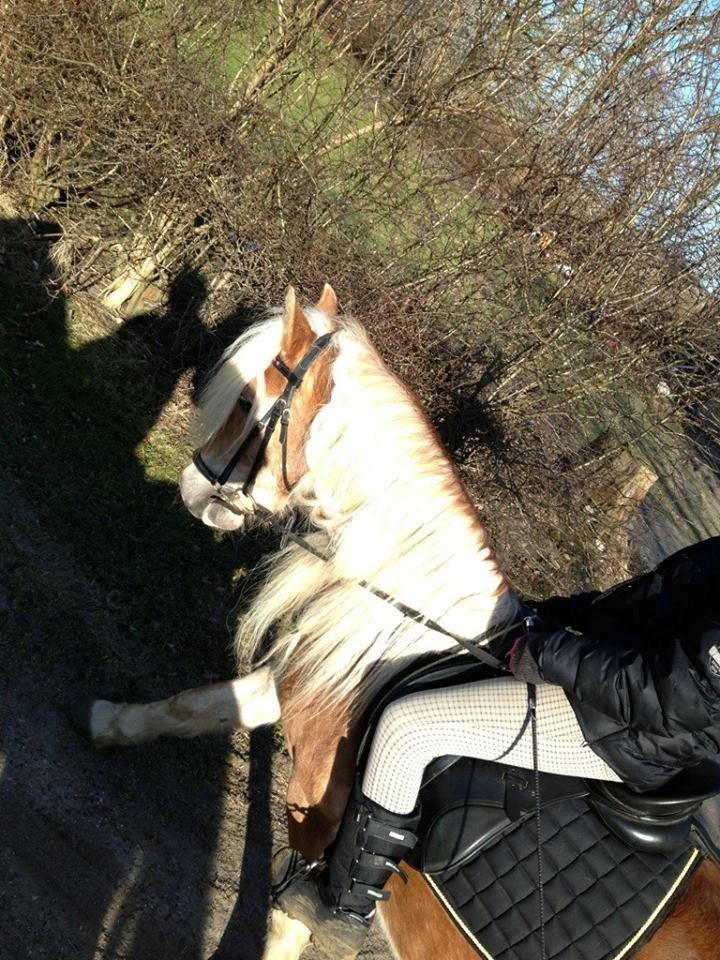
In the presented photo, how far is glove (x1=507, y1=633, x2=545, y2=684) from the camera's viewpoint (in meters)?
2.49

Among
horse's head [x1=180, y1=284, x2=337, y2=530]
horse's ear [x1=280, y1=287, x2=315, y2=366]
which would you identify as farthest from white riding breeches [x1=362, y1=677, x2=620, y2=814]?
horse's ear [x1=280, y1=287, x2=315, y2=366]

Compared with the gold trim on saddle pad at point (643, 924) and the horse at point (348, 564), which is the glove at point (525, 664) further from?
the gold trim on saddle pad at point (643, 924)

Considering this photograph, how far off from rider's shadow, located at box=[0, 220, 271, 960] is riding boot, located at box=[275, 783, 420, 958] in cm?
85

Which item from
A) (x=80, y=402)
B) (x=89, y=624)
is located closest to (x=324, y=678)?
(x=89, y=624)

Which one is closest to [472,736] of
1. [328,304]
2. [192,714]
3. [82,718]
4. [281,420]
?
[281,420]

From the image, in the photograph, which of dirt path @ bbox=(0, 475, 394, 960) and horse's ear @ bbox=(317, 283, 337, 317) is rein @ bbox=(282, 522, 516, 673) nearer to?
horse's ear @ bbox=(317, 283, 337, 317)

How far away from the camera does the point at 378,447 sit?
114 inches

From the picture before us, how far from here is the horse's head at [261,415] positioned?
3.05m

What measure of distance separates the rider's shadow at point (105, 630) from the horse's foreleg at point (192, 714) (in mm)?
135

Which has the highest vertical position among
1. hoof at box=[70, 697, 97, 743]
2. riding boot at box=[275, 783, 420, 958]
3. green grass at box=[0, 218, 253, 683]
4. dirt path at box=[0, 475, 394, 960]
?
riding boot at box=[275, 783, 420, 958]

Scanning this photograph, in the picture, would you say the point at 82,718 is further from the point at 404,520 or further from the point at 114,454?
the point at 114,454

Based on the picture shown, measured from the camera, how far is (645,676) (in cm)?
230

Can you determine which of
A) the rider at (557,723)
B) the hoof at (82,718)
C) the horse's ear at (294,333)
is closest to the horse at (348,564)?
the horse's ear at (294,333)

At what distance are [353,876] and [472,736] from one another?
62 centimetres
